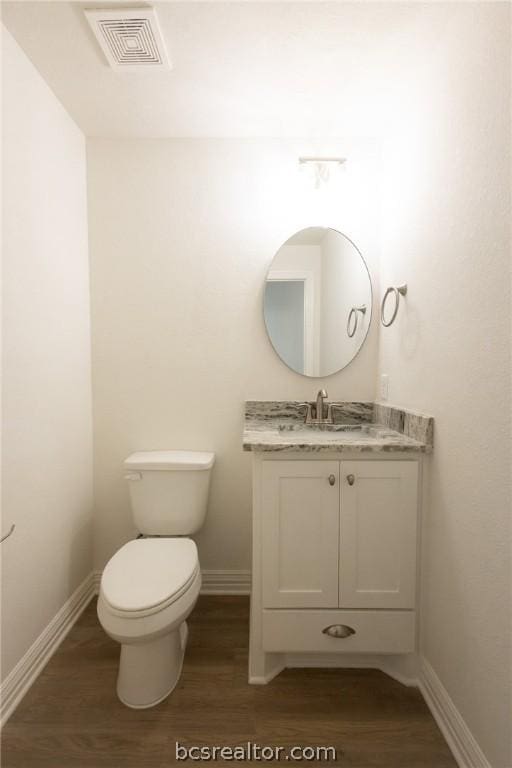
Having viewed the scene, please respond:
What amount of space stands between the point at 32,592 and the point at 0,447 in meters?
0.61

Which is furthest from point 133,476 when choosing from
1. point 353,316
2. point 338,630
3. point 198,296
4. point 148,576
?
point 353,316

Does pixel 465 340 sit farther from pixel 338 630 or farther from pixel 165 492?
pixel 165 492

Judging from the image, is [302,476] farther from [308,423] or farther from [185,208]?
[185,208]

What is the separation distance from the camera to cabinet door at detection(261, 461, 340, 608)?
4.61ft

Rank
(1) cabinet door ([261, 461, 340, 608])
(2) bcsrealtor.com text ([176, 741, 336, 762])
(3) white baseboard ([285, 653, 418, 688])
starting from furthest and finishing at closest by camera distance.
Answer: (3) white baseboard ([285, 653, 418, 688]) → (1) cabinet door ([261, 461, 340, 608]) → (2) bcsrealtor.com text ([176, 741, 336, 762])

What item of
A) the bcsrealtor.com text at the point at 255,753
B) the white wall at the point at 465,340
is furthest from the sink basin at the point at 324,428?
the bcsrealtor.com text at the point at 255,753

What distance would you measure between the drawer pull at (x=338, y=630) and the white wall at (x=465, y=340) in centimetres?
29

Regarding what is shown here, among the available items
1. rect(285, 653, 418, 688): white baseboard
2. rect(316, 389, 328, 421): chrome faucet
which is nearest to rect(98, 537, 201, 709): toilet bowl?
rect(285, 653, 418, 688): white baseboard

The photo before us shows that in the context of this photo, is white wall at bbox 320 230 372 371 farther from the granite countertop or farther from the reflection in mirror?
the granite countertop

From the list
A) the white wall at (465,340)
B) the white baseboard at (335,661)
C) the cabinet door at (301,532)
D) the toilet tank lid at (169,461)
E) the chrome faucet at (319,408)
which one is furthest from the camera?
the chrome faucet at (319,408)

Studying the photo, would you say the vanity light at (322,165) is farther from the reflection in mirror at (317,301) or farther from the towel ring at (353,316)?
the towel ring at (353,316)

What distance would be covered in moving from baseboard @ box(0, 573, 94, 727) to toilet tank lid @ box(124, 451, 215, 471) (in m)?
0.68

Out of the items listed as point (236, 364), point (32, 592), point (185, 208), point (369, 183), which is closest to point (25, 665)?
point (32, 592)

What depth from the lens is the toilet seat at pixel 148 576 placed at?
1228 millimetres
